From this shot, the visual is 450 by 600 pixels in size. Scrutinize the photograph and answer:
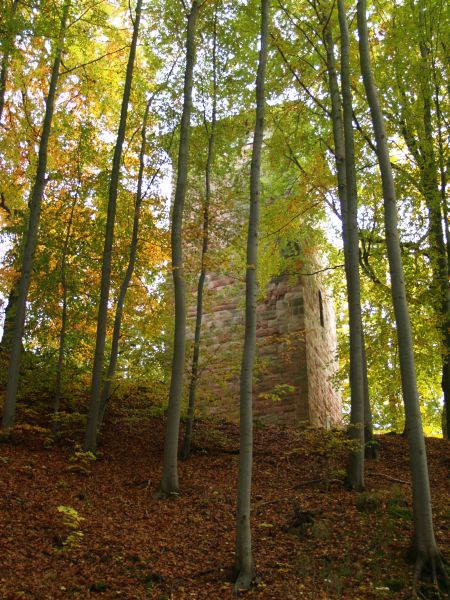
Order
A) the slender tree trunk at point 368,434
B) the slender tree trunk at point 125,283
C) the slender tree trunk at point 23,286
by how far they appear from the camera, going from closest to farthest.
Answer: the slender tree trunk at point 23,286 → the slender tree trunk at point 368,434 → the slender tree trunk at point 125,283

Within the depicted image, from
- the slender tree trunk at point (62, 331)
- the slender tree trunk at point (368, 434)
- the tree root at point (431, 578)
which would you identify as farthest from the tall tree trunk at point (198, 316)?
the tree root at point (431, 578)

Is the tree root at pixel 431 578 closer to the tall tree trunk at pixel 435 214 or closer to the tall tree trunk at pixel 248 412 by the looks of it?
the tall tree trunk at pixel 248 412

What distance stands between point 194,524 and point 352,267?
3366 millimetres

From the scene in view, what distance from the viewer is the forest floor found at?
4.17 metres

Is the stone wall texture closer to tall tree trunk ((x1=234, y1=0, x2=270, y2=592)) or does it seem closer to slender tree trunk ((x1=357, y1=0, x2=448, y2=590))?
tall tree trunk ((x1=234, y1=0, x2=270, y2=592))

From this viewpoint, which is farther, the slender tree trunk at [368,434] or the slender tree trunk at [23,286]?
the slender tree trunk at [368,434]

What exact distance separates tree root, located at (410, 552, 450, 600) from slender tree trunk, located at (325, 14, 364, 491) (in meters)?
1.66

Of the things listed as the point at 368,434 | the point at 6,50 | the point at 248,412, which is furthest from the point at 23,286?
the point at 368,434

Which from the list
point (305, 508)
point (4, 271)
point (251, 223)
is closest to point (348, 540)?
point (305, 508)

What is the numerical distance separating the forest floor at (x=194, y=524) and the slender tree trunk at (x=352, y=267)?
256 mm

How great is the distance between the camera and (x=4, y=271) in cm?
1011

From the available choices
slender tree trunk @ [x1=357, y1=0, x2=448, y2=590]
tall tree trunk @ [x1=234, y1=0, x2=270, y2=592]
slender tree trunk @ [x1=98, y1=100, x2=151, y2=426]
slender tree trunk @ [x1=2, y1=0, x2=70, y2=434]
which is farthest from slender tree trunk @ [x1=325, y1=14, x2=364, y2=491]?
slender tree trunk @ [x1=2, y1=0, x2=70, y2=434]

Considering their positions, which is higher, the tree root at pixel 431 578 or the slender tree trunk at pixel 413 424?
the slender tree trunk at pixel 413 424

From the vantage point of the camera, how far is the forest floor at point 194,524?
4.17 meters
